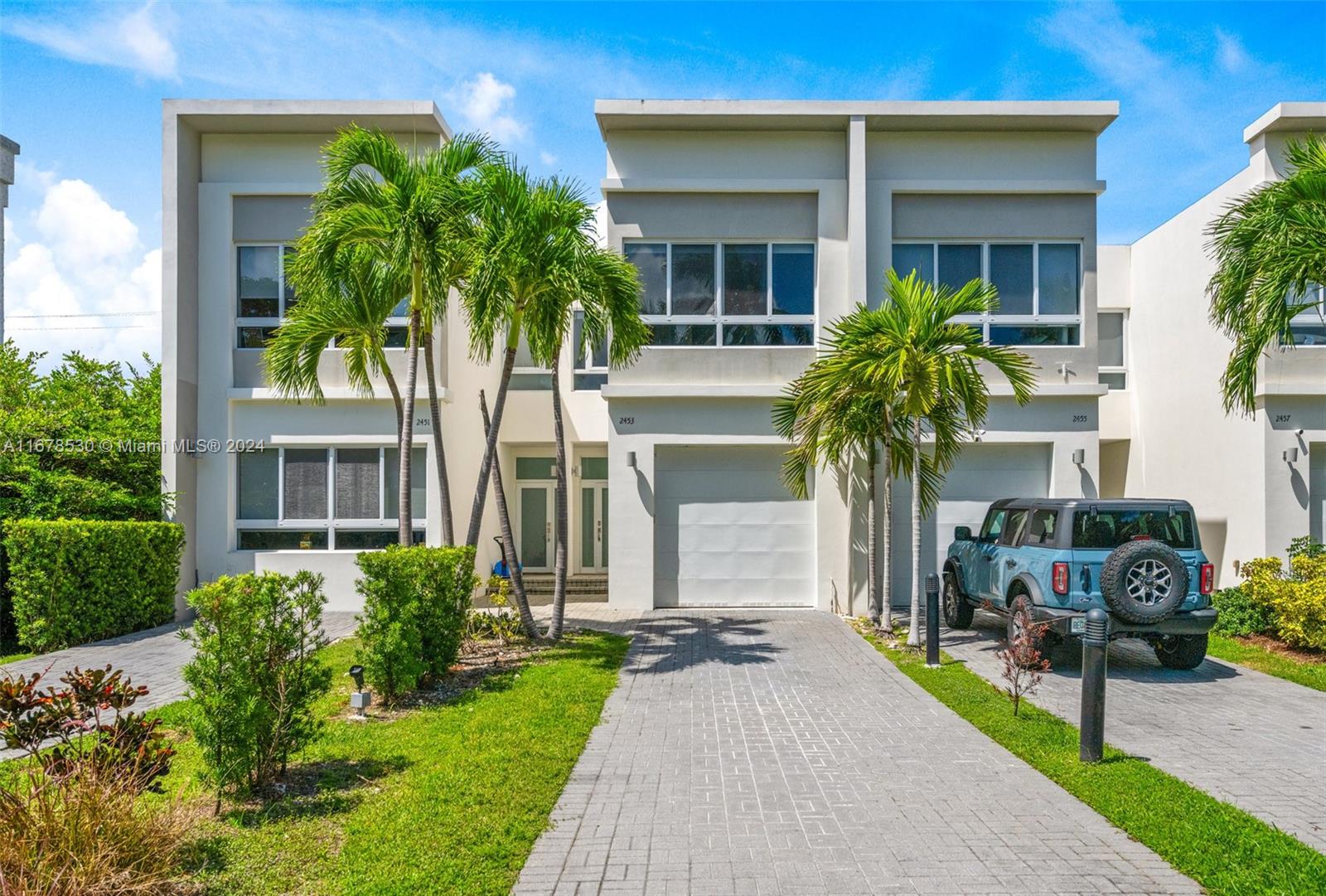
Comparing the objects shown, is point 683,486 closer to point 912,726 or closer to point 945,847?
point 912,726

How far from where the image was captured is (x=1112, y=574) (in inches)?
343

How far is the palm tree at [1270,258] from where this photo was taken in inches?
385

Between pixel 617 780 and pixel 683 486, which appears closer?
pixel 617 780

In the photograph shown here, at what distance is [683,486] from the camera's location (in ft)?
47.3

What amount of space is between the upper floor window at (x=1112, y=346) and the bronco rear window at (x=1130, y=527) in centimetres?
900

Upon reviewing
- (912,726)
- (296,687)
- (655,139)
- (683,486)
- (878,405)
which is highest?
(655,139)

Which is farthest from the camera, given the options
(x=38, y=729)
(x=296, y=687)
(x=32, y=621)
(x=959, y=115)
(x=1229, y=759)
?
(x=959, y=115)

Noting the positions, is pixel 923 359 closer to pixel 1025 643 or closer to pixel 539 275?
pixel 1025 643

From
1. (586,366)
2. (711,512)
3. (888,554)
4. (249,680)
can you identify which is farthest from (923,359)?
(249,680)

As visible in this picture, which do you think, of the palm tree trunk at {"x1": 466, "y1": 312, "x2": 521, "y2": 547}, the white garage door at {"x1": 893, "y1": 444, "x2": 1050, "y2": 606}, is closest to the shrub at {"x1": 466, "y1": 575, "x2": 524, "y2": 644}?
the palm tree trunk at {"x1": 466, "y1": 312, "x2": 521, "y2": 547}

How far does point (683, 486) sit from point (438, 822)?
31.6 feet

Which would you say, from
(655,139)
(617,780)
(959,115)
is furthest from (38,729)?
(959,115)

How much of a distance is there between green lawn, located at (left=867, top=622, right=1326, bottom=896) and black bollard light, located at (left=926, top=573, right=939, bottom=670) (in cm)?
211

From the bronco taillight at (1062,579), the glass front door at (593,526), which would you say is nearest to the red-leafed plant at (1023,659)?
the bronco taillight at (1062,579)
